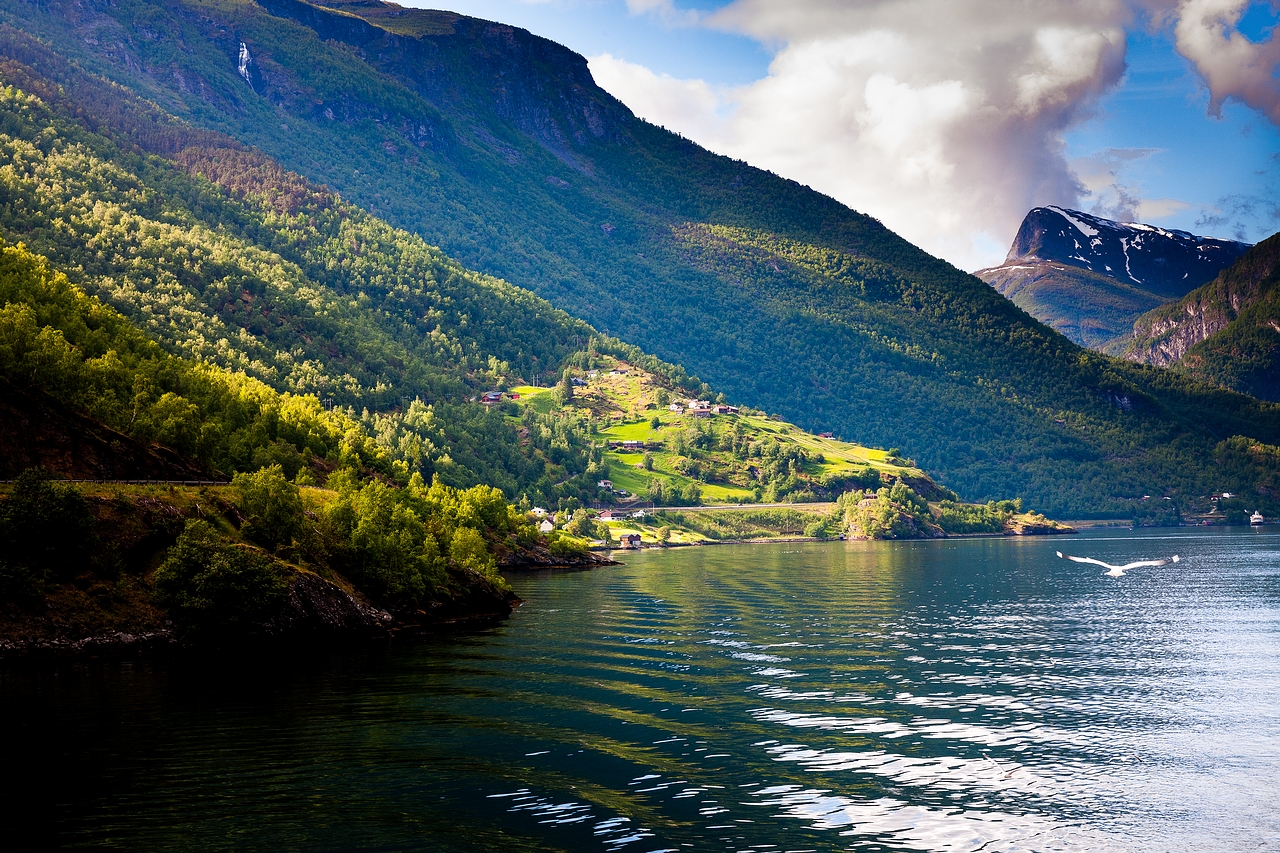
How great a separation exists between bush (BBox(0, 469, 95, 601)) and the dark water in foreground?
8.59m

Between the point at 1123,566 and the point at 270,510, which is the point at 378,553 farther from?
the point at 1123,566

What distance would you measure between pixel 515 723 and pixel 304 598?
1541 inches

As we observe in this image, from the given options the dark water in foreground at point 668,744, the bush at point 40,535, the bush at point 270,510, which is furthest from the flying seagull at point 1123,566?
the bush at point 40,535

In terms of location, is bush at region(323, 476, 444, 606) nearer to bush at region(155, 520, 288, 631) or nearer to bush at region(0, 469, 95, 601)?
bush at region(155, 520, 288, 631)

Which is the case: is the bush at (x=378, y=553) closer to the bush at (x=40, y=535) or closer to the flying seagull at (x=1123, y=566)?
the bush at (x=40, y=535)

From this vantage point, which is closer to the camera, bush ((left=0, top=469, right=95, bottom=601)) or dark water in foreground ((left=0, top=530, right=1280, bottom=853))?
dark water in foreground ((left=0, top=530, right=1280, bottom=853))

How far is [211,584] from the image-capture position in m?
77.5

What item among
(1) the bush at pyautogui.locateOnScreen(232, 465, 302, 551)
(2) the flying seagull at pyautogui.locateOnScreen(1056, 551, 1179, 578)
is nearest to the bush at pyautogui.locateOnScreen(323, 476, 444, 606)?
(1) the bush at pyautogui.locateOnScreen(232, 465, 302, 551)

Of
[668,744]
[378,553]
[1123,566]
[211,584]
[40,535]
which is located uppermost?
[40,535]

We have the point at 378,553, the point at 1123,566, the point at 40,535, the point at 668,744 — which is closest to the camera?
the point at 668,744

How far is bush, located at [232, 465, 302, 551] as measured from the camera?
89100 millimetres

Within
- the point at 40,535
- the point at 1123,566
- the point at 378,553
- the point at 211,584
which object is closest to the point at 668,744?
the point at 211,584

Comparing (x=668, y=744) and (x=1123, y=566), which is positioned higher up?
(x=1123, y=566)

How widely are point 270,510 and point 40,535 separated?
812 inches
